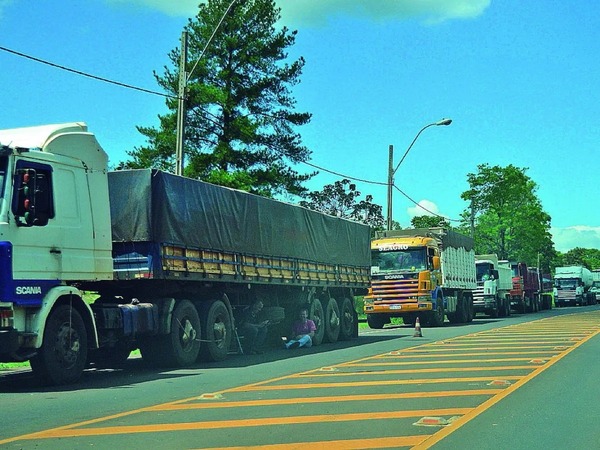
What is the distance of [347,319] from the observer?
85.4ft

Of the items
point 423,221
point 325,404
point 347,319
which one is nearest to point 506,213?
point 423,221

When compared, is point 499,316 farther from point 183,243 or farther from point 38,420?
point 38,420

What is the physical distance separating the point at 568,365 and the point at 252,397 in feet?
21.6

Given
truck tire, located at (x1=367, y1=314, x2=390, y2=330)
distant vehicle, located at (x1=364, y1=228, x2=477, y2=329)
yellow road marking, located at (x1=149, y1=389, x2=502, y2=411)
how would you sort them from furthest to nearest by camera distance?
truck tire, located at (x1=367, y1=314, x2=390, y2=330) → distant vehicle, located at (x1=364, y1=228, x2=477, y2=329) → yellow road marking, located at (x1=149, y1=389, x2=502, y2=411)

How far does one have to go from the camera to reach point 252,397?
1193 centimetres

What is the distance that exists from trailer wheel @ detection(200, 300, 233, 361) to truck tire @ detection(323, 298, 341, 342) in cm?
584

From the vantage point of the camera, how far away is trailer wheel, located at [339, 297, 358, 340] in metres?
25.6

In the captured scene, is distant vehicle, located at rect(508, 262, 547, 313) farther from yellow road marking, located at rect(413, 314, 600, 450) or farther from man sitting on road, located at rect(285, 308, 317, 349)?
yellow road marking, located at rect(413, 314, 600, 450)

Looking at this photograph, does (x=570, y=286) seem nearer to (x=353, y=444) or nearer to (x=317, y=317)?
(x=317, y=317)

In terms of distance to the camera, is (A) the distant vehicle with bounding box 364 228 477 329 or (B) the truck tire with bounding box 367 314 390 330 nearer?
(A) the distant vehicle with bounding box 364 228 477 329

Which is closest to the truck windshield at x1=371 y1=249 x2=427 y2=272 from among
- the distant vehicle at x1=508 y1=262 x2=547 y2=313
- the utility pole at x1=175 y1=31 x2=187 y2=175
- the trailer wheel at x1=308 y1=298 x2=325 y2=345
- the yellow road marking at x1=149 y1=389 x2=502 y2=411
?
the trailer wheel at x1=308 y1=298 x2=325 y2=345

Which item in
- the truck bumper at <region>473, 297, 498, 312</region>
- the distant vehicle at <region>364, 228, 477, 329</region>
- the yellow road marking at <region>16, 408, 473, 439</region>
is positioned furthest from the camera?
the truck bumper at <region>473, 297, 498, 312</region>

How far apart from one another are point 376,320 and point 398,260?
2711 mm

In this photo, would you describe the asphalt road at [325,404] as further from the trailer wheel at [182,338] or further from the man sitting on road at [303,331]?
the man sitting on road at [303,331]
